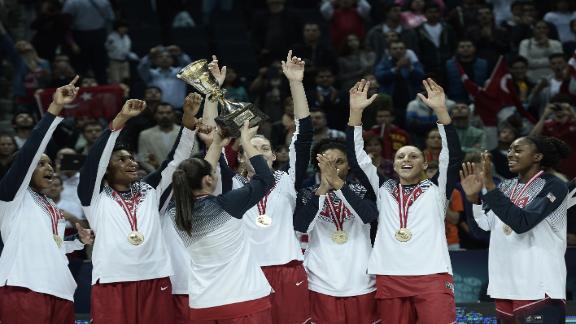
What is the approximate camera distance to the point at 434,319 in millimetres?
8461

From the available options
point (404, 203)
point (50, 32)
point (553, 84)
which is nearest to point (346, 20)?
point (553, 84)

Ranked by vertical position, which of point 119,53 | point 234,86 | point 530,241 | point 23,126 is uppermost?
point 119,53

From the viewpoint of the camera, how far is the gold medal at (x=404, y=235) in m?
8.65

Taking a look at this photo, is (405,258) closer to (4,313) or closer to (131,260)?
(131,260)

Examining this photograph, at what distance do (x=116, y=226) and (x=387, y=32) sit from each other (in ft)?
26.1

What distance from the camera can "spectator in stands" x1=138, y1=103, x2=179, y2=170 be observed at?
13688 millimetres

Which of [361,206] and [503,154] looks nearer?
[361,206]

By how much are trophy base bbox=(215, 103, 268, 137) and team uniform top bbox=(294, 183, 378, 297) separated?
95 centimetres

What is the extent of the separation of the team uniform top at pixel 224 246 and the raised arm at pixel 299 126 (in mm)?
1108

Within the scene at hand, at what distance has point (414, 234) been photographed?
8656 millimetres

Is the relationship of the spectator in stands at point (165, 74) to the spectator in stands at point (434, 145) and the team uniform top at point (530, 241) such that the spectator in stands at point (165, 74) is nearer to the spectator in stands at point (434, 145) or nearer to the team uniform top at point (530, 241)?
the spectator in stands at point (434, 145)

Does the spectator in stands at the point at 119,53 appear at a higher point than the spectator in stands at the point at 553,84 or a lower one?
higher

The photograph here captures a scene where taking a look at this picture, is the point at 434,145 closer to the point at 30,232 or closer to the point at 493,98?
the point at 493,98

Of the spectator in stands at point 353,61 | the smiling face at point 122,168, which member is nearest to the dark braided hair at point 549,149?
the smiling face at point 122,168
